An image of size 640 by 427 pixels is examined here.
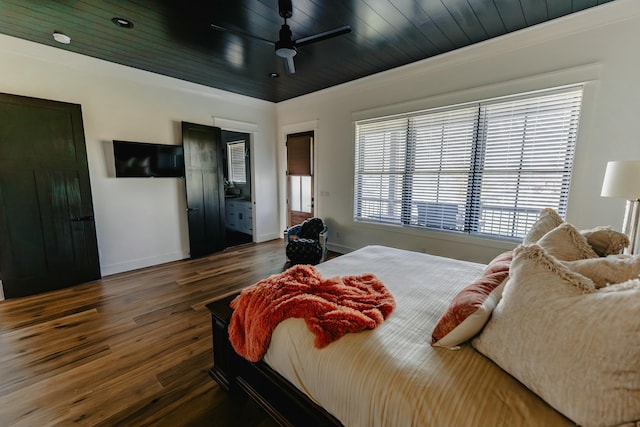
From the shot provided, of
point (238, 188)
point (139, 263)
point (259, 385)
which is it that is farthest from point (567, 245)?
point (238, 188)

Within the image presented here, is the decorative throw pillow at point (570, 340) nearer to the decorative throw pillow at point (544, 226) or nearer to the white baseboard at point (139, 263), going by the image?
the decorative throw pillow at point (544, 226)

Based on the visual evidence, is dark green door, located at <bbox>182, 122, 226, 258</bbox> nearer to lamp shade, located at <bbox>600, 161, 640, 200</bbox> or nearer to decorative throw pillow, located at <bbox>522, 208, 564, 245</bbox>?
→ decorative throw pillow, located at <bbox>522, 208, 564, 245</bbox>

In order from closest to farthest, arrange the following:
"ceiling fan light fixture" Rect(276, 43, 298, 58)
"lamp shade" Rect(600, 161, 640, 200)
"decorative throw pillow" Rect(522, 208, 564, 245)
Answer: "decorative throw pillow" Rect(522, 208, 564, 245) → "lamp shade" Rect(600, 161, 640, 200) → "ceiling fan light fixture" Rect(276, 43, 298, 58)

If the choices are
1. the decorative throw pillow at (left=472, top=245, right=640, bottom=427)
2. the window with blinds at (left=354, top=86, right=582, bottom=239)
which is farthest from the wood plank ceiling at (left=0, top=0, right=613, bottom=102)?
the decorative throw pillow at (left=472, top=245, right=640, bottom=427)

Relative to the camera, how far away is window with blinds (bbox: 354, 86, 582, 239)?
2.77 m

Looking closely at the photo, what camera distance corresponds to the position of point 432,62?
337cm

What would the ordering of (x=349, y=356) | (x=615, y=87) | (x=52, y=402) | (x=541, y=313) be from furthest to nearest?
(x=615, y=87) < (x=52, y=402) < (x=349, y=356) < (x=541, y=313)

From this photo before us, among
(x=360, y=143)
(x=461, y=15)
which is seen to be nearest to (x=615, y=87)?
(x=461, y=15)

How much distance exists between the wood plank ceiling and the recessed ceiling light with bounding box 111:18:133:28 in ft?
0.16

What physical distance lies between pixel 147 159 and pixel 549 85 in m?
4.97

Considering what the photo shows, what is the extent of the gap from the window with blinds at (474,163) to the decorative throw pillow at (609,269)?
231 centimetres

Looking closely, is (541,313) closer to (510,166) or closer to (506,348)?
(506,348)

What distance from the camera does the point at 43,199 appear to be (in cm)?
312

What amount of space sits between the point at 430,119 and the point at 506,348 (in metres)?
3.22
